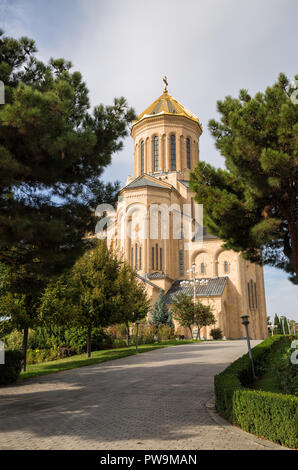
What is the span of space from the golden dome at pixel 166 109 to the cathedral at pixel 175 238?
19 cm

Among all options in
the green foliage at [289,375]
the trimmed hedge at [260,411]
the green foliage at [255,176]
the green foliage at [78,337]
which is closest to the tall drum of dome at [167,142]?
the green foliage at [78,337]

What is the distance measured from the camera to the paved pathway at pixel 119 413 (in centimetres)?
542

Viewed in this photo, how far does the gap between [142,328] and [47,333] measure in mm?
8712

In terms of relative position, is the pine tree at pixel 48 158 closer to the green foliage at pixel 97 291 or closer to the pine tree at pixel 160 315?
the green foliage at pixel 97 291

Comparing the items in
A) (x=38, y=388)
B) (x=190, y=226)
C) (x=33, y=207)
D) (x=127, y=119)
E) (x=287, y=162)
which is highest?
(x=190, y=226)

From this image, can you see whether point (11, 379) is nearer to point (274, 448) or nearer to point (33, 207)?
point (33, 207)

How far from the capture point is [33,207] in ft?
25.9

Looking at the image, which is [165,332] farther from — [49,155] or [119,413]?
[49,155]

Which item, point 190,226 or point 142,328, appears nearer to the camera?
point 142,328

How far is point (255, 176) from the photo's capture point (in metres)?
8.62

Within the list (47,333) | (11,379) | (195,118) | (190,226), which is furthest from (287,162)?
(195,118)

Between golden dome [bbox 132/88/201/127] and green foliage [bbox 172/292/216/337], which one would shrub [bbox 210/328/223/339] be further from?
golden dome [bbox 132/88/201/127]

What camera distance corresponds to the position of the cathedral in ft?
121

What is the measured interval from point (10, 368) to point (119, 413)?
5662 mm
